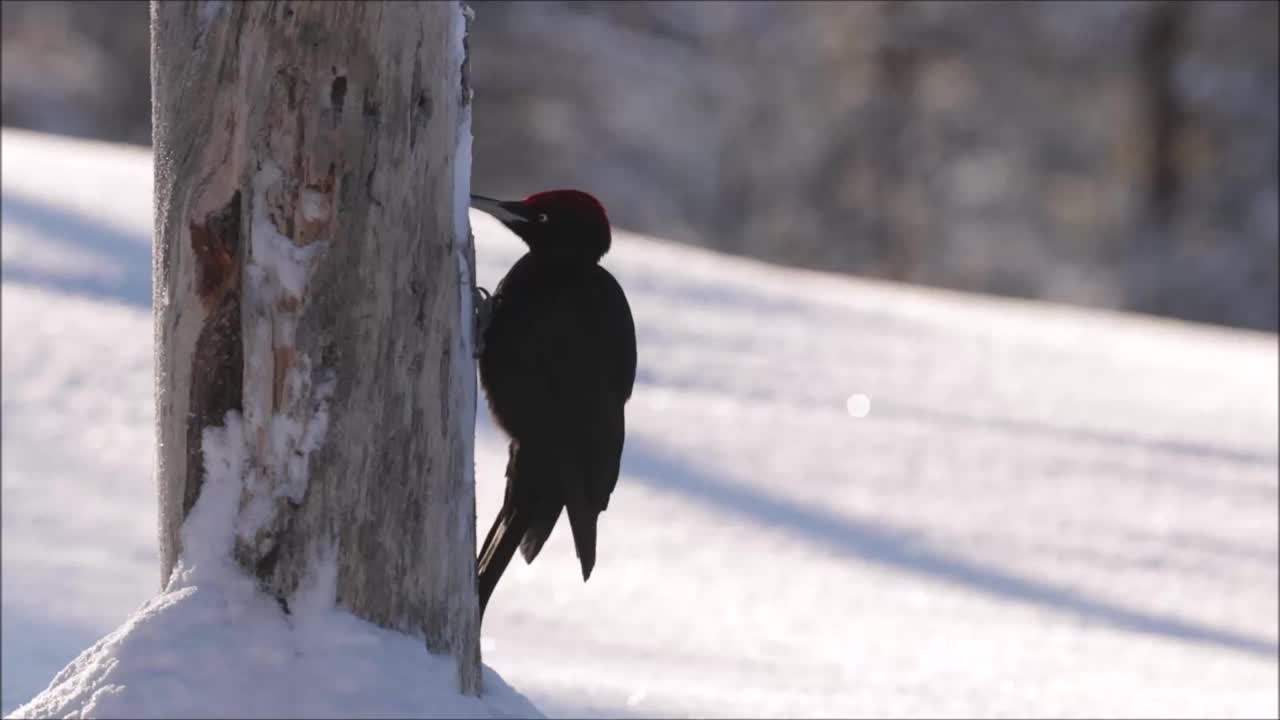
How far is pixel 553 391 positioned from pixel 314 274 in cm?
65

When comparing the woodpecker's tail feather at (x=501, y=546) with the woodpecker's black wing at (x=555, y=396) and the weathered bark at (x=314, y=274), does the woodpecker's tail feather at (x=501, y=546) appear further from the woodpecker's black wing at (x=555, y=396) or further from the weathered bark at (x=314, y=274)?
the weathered bark at (x=314, y=274)

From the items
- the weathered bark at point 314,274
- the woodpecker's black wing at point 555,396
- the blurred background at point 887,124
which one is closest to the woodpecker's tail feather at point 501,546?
the woodpecker's black wing at point 555,396

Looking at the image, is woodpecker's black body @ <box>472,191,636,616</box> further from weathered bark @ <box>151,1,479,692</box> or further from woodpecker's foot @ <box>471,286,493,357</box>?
weathered bark @ <box>151,1,479,692</box>

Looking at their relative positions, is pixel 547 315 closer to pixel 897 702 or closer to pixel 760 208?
pixel 897 702

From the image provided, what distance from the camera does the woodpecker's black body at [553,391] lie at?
255 cm

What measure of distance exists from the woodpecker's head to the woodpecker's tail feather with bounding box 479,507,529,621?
443 millimetres

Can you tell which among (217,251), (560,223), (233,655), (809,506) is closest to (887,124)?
(809,506)

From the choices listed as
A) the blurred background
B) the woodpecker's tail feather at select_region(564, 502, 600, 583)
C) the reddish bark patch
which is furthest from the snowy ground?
the blurred background

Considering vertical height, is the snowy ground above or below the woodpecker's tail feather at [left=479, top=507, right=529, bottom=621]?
below

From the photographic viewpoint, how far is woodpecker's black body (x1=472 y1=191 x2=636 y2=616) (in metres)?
2.55

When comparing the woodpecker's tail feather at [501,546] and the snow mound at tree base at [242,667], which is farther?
the woodpecker's tail feather at [501,546]

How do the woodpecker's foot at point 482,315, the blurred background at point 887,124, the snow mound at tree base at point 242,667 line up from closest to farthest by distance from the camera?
the snow mound at tree base at point 242,667, the woodpecker's foot at point 482,315, the blurred background at point 887,124

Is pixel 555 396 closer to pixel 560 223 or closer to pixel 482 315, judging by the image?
pixel 482 315

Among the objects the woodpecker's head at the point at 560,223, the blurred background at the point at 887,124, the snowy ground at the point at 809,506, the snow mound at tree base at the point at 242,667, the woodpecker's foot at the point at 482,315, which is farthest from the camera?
the blurred background at the point at 887,124
